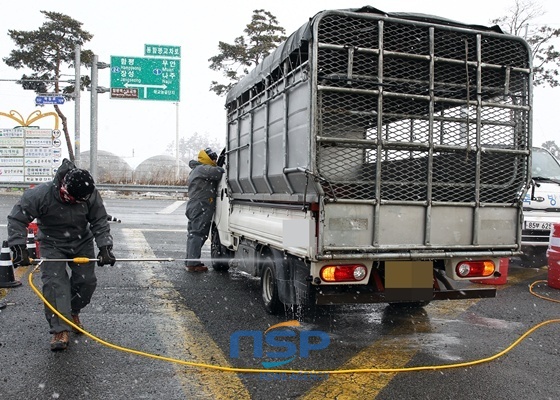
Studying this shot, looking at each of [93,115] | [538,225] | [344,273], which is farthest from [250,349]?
[93,115]

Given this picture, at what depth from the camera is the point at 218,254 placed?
27.4 ft

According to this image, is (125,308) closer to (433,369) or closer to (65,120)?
(433,369)

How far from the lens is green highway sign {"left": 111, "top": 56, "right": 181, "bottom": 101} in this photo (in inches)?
907

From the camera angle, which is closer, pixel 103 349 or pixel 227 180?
pixel 103 349

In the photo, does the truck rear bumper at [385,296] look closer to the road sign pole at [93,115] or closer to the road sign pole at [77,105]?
the road sign pole at [77,105]

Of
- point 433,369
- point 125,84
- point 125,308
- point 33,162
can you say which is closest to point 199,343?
point 125,308

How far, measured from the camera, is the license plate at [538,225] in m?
8.16

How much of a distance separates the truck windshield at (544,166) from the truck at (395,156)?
409 cm

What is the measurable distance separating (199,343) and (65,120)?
2936 centimetres

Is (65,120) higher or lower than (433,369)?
higher

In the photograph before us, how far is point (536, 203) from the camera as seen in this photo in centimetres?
826

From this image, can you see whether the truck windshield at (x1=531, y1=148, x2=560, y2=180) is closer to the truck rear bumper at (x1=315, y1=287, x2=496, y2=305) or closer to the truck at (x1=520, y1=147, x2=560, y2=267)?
the truck at (x1=520, y1=147, x2=560, y2=267)

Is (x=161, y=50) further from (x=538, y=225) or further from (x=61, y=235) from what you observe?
(x=61, y=235)

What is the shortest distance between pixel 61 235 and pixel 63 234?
0.02 m
